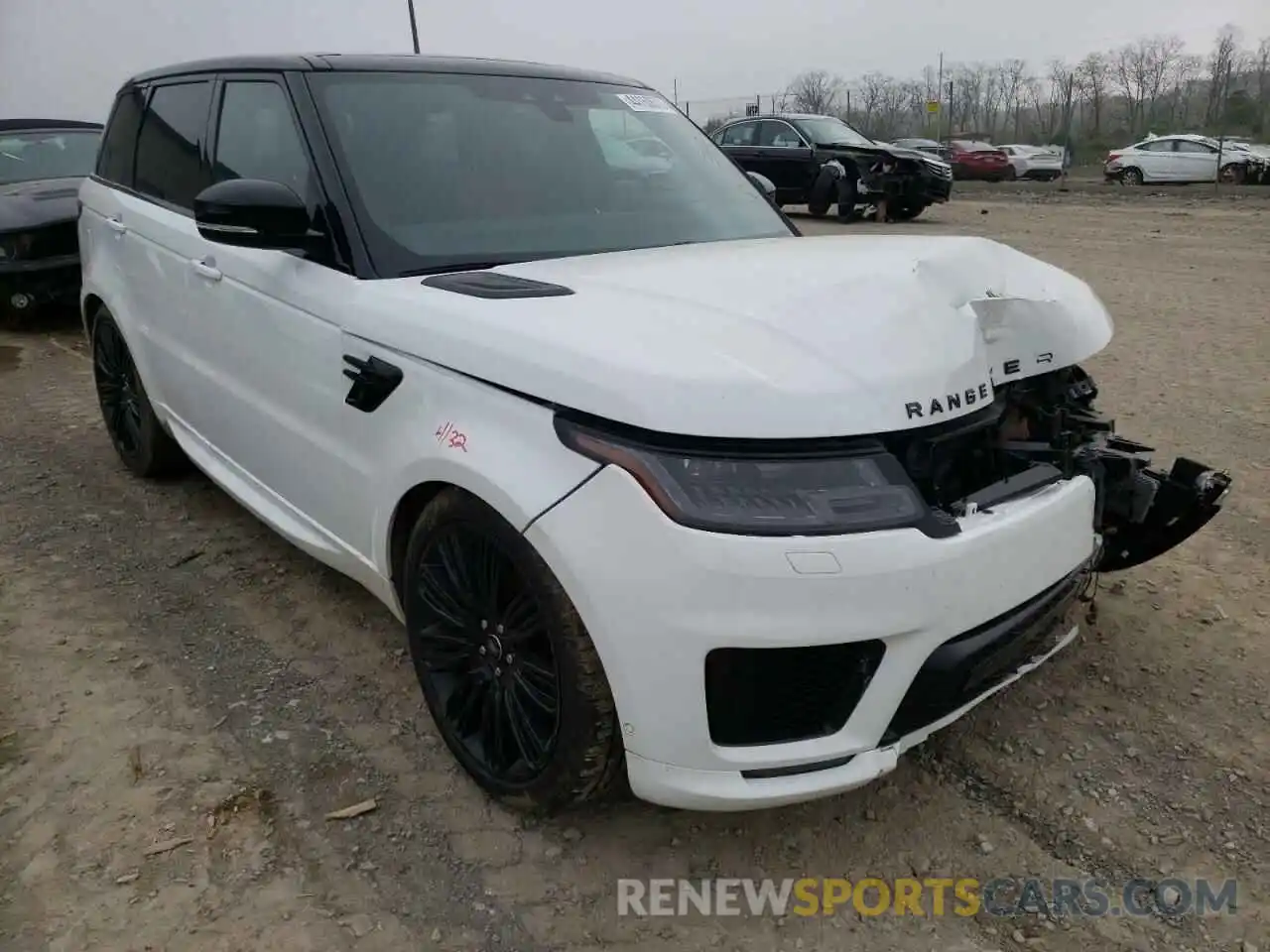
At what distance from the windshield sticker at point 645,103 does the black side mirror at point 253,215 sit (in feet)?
4.54

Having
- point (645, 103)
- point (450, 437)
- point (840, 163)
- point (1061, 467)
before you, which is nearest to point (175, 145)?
point (645, 103)

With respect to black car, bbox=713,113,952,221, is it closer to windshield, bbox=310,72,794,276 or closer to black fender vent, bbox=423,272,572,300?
windshield, bbox=310,72,794,276

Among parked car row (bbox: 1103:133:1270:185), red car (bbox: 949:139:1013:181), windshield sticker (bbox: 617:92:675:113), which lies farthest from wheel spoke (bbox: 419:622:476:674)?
red car (bbox: 949:139:1013:181)

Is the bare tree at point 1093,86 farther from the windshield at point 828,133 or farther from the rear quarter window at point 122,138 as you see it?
the rear quarter window at point 122,138

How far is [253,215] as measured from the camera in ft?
8.19

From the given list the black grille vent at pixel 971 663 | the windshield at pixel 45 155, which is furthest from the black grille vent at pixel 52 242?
the black grille vent at pixel 971 663

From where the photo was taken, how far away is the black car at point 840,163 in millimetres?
14680

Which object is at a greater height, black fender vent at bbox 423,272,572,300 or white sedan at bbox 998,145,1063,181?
black fender vent at bbox 423,272,572,300

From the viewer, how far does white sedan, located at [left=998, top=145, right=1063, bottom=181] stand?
92.7ft

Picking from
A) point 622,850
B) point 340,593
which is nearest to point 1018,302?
point 622,850

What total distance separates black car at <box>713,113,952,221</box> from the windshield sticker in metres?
10.9

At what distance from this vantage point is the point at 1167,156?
22.9m

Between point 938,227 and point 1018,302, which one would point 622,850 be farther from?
point 938,227

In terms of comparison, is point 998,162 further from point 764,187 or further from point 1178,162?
point 764,187
